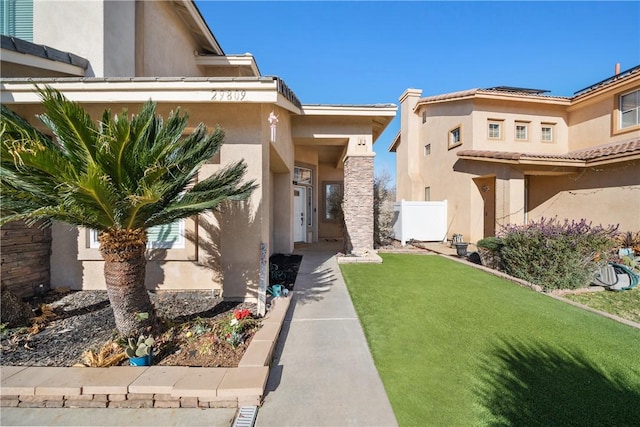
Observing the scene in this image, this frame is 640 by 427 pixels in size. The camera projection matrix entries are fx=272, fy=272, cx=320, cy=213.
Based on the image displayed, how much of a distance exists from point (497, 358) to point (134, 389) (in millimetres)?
4575

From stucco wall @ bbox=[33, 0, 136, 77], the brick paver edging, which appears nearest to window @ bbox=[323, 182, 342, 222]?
stucco wall @ bbox=[33, 0, 136, 77]

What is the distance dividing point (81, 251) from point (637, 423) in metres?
9.17

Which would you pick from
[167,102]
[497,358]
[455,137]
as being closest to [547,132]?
[455,137]

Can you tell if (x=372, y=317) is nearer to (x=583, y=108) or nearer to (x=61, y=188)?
(x=61, y=188)

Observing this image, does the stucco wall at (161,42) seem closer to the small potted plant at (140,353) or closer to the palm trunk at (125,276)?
the palm trunk at (125,276)

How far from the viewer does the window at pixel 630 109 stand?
12.8m

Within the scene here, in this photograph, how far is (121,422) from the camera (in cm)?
275

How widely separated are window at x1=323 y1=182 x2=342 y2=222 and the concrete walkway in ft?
33.7

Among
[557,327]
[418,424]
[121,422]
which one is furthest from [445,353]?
[121,422]

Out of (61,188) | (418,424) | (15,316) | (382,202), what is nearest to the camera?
(418,424)

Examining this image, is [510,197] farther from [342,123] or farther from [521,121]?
[342,123]

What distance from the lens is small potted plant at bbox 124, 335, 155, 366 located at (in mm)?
3426

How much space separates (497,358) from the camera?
12.5ft

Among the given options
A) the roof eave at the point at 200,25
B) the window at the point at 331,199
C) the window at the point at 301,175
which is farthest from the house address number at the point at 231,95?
the window at the point at 331,199
